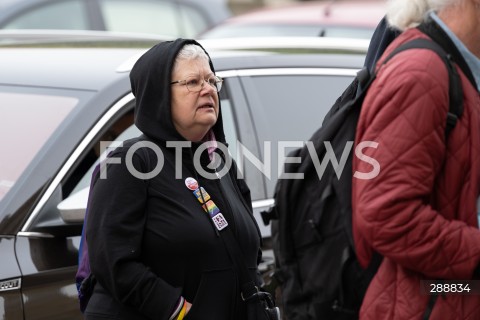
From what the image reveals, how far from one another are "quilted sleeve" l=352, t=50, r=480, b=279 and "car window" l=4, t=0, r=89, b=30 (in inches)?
255

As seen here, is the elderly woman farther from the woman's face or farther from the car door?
the car door

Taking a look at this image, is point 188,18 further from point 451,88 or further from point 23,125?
point 451,88

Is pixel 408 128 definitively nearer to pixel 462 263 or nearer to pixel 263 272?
pixel 462 263

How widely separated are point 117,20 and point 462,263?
7272 millimetres

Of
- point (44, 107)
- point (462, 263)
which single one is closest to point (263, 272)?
point (44, 107)

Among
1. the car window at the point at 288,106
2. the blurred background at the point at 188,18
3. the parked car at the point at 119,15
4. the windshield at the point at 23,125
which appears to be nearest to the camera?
the windshield at the point at 23,125

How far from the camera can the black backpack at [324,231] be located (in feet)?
10.2

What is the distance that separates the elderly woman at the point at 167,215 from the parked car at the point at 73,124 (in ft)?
1.88

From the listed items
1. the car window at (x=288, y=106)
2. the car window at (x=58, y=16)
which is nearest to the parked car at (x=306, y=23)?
the car window at (x=58, y=16)

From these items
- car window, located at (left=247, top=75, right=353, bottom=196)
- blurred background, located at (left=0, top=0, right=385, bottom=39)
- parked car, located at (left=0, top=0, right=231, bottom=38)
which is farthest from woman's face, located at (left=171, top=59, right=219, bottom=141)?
parked car, located at (left=0, top=0, right=231, bottom=38)

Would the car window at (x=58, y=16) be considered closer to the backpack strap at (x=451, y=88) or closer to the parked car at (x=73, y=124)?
the parked car at (x=73, y=124)

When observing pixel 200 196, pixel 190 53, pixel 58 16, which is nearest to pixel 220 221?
pixel 200 196

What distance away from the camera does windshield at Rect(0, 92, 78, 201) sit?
422 cm

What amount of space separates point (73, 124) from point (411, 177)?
5.54ft
